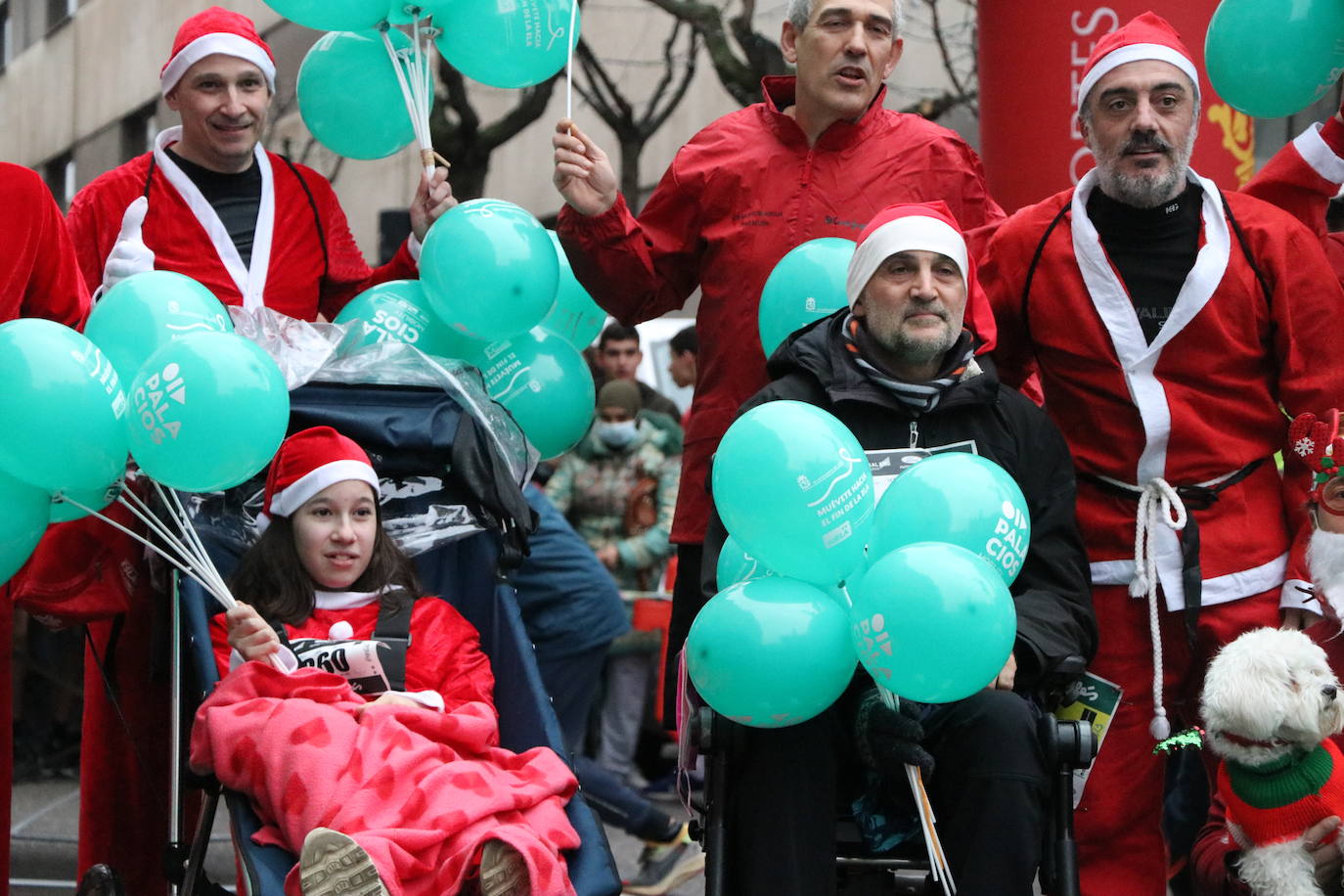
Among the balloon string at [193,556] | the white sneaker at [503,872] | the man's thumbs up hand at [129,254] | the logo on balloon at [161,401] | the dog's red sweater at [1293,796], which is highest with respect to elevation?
the man's thumbs up hand at [129,254]

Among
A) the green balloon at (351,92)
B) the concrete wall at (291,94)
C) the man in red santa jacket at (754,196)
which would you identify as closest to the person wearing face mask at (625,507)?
the green balloon at (351,92)

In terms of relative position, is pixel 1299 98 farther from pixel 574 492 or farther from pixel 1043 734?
pixel 574 492

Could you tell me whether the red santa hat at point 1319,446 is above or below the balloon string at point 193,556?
above

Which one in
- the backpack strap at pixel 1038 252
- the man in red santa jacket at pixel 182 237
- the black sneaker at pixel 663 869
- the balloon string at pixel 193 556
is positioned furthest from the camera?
the black sneaker at pixel 663 869

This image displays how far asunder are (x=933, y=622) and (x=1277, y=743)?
2.67 feet

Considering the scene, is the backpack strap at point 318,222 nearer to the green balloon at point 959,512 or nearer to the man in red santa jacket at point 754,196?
the man in red santa jacket at point 754,196

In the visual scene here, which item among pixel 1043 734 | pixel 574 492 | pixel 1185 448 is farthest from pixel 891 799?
pixel 574 492

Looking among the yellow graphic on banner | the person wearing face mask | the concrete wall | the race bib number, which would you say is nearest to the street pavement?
the person wearing face mask

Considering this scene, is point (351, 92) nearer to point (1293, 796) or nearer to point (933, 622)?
point (933, 622)

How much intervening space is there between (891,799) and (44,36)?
61.6 feet

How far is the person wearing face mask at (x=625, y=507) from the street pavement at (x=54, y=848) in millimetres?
527

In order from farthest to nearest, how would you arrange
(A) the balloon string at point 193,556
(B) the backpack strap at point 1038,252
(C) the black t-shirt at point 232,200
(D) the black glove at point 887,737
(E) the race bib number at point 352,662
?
(C) the black t-shirt at point 232,200 → (B) the backpack strap at point 1038,252 → (E) the race bib number at point 352,662 → (A) the balloon string at point 193,556 → (D) the black glove at point 887,737

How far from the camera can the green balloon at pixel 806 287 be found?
15.1 ft

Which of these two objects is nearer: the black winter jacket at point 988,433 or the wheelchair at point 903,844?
the wheelchair at point 903,844
